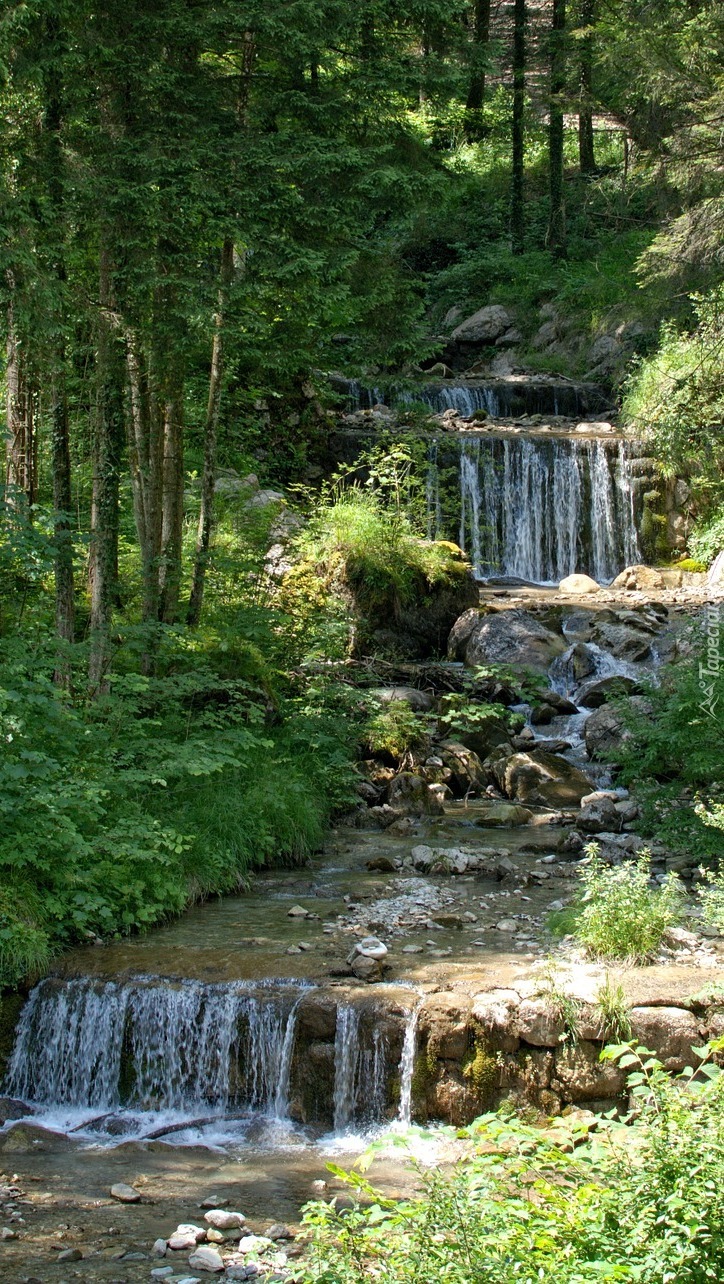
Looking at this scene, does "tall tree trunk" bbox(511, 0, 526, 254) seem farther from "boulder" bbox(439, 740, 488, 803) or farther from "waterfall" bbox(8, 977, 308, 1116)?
"waterfall" bbox(8, 977, 308, 1116)

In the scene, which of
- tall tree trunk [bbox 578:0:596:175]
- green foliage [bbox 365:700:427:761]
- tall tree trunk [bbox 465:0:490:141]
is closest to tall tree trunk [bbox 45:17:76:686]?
green foliage [bbox 365:700:427:761]

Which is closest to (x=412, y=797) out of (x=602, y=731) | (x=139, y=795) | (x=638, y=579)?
(x=602, y=731)

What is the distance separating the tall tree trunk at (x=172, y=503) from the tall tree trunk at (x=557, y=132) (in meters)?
19.4

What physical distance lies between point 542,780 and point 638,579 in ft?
23.1

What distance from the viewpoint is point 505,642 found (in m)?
13.5

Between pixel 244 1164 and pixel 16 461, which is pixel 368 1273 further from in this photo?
pixel 16 461

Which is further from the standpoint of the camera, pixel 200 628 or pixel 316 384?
pixel 316 384

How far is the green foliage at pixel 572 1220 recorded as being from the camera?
9.75ft

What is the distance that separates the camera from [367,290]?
1018cm

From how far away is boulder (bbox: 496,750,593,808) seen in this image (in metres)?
10.7

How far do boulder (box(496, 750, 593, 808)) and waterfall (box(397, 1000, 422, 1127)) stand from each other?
4.86m

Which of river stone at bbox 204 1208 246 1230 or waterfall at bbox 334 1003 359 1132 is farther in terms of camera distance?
waterfall at bbox 334 1003 359 1132

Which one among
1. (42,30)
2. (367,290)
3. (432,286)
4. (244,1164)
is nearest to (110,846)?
(244,1164)

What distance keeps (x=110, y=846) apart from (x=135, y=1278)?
3217 millimetres
